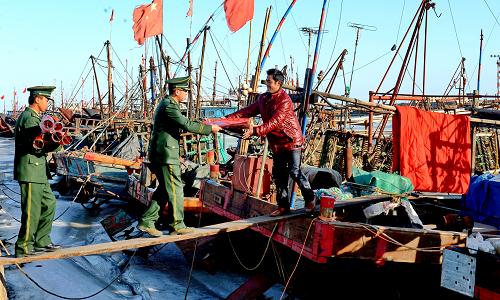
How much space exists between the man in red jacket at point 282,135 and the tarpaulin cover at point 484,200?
10.0ft

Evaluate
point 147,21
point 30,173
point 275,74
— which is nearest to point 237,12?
point 147,21

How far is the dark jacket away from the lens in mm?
5172

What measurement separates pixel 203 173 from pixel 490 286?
6517 millimetres

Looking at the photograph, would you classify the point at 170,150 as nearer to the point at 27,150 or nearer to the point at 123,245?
the point at 123,245

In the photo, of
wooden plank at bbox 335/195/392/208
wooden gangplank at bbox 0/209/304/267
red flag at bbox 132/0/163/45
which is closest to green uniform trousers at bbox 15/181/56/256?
wooden gangplank at bbox 0/209/304/267

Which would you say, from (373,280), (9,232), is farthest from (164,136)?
(9,232)

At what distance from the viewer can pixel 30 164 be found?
4.14 metres

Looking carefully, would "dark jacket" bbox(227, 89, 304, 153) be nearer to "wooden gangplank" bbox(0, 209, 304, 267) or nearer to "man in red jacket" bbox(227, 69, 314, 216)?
"man in red jacket" bbox(227, 69, 314, 216)

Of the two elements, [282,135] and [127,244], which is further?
[282,135]

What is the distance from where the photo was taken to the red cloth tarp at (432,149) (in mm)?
6277

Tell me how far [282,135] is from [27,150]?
9.26ft

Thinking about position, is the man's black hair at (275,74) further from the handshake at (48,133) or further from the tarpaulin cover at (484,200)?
the tarpaulin cover at (484,200)

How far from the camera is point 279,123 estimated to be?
5199mm

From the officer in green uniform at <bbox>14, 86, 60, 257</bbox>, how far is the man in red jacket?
220 cm
